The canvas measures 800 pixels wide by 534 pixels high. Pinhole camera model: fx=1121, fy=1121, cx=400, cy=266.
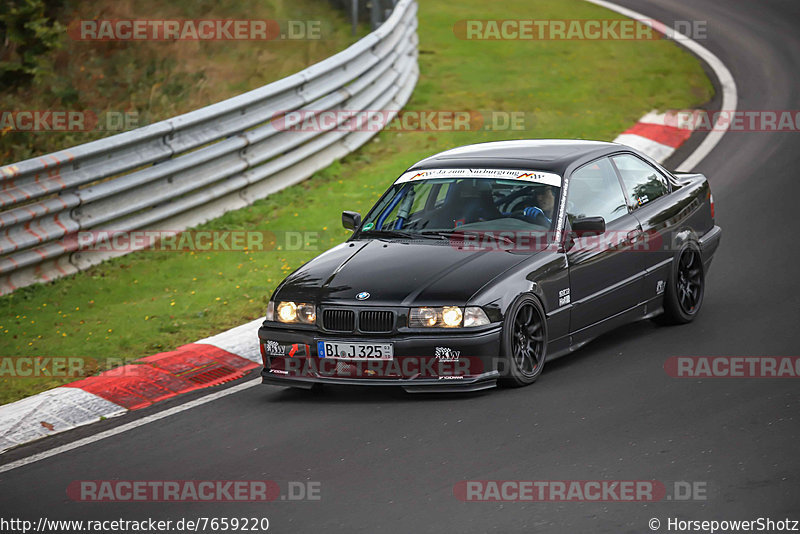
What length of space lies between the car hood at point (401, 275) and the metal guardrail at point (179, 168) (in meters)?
3.58

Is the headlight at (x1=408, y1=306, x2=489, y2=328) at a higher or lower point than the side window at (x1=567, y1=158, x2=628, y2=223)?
lower

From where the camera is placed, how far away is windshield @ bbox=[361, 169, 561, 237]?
7977 millimetres

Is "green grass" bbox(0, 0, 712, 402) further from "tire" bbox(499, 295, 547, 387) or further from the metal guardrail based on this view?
"tire" bbox(499, 295, 547, 387)

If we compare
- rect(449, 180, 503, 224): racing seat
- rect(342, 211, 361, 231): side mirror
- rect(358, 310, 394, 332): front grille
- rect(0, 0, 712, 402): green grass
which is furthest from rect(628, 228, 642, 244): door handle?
rect(0, 0, 712, 402): green grass

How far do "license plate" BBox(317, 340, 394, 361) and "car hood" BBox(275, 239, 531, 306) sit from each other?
10.6 inches

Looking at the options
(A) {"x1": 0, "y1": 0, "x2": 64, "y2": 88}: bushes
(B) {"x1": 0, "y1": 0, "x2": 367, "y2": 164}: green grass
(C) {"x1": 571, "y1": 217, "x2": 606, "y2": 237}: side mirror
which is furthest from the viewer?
(B) {"x1": 0, "y1": 0, "x2": 367, "y2": 164}: green grass

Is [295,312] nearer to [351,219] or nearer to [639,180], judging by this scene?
[351,219]

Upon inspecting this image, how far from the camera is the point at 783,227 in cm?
1116

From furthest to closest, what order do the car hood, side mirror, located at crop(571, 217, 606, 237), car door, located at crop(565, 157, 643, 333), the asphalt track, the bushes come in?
1. the bushes
2. car door, located at crop(565, 157, 643, 333)
3. side mirror, located at crop(571, 217, 606, 237)
4. the car hood
5. the asphalt track

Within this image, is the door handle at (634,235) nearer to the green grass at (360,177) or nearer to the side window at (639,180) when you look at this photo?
the side window at (639,180)

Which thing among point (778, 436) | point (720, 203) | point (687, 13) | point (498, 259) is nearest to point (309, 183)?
point (720, 203)

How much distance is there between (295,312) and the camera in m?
7.50

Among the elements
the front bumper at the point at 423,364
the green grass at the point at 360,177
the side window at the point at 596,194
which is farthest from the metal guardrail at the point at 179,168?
the side window at the point at 596,194

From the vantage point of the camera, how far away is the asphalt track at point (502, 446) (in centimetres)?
538
